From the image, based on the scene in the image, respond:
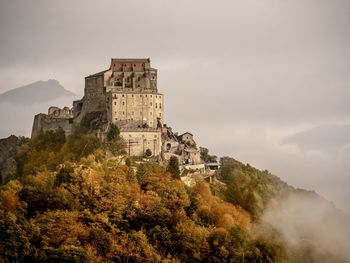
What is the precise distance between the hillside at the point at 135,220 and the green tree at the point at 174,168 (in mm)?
255

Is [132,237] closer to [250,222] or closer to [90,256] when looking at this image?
[90,256]

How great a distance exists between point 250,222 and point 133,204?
1738 cm

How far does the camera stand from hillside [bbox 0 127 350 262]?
1988 inches

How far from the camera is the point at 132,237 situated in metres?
52.3

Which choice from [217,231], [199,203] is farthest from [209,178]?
[217,231]

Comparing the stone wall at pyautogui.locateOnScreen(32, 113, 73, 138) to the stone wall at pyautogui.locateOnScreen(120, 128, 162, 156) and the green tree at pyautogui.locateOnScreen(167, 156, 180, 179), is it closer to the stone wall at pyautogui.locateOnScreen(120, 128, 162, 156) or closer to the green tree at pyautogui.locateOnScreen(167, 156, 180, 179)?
the stone wall at pyautogui.locateOnScreen(120, 128, 162, 156)

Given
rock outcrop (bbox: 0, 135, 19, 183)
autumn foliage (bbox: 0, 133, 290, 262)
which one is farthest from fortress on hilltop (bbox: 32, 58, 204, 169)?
rock outcrop (bbox: 0, 135, 19, 183)

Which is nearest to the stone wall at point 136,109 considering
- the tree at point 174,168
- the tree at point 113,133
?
the tree at point 113,133

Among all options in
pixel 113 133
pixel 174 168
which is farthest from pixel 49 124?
pixel 174 168

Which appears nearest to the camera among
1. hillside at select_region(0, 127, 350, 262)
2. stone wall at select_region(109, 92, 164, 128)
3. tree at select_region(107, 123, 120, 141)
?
hillside at select_region(0, 127, 350, 262)

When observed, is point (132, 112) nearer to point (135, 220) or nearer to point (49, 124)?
point (49, 124)

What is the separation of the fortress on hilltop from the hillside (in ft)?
7.35

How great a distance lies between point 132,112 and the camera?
232 ft

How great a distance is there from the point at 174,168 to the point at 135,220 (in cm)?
1047
